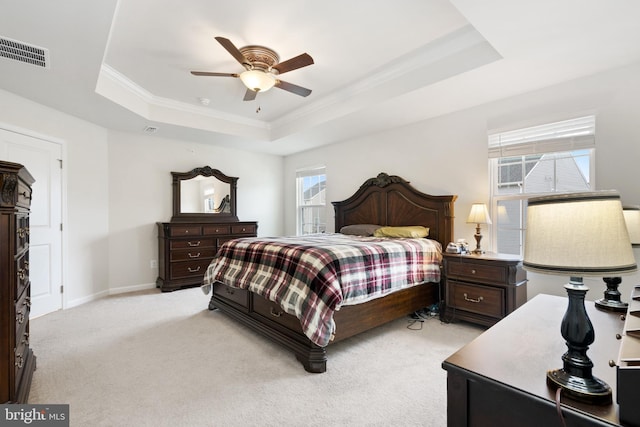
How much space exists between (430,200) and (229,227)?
3285mm

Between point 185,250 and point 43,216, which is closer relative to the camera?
point 43,216

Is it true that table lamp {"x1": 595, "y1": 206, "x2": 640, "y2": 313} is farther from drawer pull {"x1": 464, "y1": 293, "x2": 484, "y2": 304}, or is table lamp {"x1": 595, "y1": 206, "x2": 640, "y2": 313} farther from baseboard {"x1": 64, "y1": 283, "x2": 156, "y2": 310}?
baseboard {"x1": 64, "y1": 283, "x2": 156, "y2": 310}

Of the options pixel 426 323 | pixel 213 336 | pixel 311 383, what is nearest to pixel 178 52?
pixel 213 336

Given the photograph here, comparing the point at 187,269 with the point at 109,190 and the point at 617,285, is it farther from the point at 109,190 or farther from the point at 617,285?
the point at 617,285

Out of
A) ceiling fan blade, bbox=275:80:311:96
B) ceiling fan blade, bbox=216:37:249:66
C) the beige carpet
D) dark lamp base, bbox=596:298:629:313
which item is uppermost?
ceiling fan blade, bbox=216:37:249:66

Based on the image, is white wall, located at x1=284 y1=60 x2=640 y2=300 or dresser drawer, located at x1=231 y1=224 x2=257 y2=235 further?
dresser drawer, located at x1=231 y1=224 x2=257 y2=235

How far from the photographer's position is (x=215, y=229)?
498cm

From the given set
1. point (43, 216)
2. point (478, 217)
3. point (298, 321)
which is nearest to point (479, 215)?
point (478, 217)

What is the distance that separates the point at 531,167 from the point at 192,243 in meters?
4.68

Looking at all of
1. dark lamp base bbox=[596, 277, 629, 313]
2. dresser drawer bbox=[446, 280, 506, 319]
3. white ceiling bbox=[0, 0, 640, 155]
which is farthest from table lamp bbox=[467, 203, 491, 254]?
dark lamp base bbox=[596, 277, 629, 313]

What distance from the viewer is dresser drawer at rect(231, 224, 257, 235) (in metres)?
5.22

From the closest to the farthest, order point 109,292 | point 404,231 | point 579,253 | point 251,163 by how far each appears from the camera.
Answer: point 579,253 → point 404,231 → point 109,292 → point 251,163

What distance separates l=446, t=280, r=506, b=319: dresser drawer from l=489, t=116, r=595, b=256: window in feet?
2.50

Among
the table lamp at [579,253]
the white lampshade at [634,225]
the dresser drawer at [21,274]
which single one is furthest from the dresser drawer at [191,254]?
the white lampshade at [634,225]
